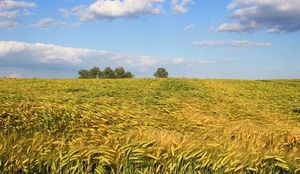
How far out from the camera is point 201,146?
20.5 feet

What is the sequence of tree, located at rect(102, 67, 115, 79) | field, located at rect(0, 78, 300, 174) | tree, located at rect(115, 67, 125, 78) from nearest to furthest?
field, located at rect(0, 78, 300, 174), tree, located at rect(102, 67, 115, 79), tree, located at rect(115, 67, 125, 78)

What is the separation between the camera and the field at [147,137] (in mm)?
5773

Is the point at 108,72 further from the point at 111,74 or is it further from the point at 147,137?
the point at 147,137

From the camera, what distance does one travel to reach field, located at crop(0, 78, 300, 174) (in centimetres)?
577

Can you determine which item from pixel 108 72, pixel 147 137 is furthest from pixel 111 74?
pixel 147 137

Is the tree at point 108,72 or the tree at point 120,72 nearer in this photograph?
the tree at point 108,72

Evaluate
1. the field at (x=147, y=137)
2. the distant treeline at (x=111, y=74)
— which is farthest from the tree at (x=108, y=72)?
the field at (x=147, y=137)

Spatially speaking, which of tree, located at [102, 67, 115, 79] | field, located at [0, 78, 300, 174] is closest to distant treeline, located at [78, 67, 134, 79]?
tree, located at [102, 67, 115, 79]

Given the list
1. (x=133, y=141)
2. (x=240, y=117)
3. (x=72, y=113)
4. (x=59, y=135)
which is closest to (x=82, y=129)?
(x=59, y=135)

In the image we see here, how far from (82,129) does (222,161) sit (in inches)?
111

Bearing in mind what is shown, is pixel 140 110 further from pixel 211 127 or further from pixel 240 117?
pixel 240 117

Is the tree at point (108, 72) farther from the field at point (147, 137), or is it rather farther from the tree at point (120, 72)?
the field at point (147, 137)

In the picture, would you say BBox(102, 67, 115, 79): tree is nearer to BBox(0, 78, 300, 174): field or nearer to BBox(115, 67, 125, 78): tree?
BBox(115, 67, 125, 78): tree

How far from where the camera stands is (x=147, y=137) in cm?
640
